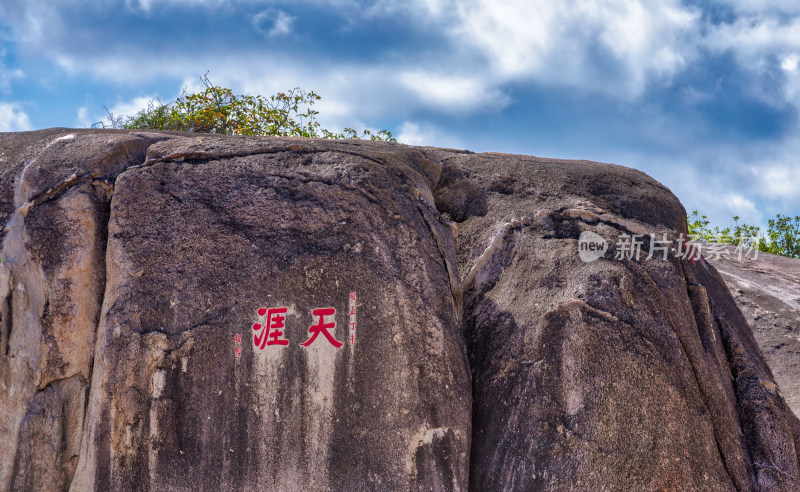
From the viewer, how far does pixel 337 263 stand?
14.4 ft

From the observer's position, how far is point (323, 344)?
14.0 ft

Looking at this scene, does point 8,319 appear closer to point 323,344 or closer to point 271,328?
point 271,328

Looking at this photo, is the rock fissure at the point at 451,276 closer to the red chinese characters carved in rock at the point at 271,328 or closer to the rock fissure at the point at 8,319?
the red chinese characters carved in rock at the point at 271,328

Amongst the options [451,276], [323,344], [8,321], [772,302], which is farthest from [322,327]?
[772,302]

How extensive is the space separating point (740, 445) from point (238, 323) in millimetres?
3289

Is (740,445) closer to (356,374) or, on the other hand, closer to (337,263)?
(356,374)

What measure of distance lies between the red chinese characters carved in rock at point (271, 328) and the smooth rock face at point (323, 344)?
0.01 m

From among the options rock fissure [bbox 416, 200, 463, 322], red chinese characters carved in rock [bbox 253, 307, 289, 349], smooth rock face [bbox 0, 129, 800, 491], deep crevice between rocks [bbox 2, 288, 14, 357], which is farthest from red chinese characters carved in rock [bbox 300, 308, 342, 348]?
deep crevice between rocks [bbox 2, 288, 14, 357]

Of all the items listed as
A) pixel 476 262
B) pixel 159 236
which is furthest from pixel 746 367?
pixel 159 236

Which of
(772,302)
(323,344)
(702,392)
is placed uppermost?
(772,302)

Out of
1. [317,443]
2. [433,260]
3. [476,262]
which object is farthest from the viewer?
[476,262]

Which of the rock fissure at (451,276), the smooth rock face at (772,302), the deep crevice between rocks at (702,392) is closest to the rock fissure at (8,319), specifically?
the rock fissure at (451,276)

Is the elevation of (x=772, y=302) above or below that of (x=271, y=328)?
above

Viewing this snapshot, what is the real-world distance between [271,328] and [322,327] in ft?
0.99
